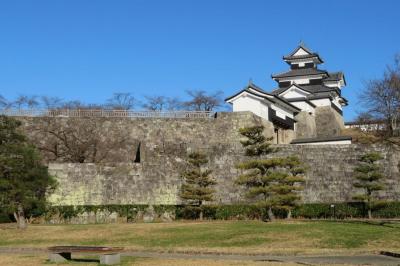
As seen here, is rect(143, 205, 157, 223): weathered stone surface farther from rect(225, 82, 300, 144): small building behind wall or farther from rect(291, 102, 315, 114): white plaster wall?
rect(291, 102, 315, 114): white plaster wall

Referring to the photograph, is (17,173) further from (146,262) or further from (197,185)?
(146,262)

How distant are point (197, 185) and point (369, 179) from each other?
300 inches

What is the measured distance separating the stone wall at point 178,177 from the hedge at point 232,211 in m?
0.41

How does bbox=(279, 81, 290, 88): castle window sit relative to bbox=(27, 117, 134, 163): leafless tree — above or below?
above

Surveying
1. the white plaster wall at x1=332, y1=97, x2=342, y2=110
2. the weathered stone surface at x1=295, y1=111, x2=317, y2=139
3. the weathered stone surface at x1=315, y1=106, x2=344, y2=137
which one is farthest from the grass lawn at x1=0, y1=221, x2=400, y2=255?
the white plaster wall at x1=332, y1=97, x2=342, y2=110

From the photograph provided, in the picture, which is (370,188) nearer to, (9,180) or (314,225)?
(314,225)

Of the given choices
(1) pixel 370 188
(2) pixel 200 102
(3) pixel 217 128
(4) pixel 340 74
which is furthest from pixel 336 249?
(2) pixel 200 102

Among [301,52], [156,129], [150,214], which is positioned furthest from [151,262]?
[301,52]

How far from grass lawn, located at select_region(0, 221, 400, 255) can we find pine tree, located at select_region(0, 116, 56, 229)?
107cm

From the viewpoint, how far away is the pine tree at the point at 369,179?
24.2m

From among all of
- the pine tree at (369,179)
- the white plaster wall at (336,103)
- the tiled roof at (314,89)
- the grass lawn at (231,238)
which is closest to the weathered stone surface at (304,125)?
the tiled roof at (314,89)

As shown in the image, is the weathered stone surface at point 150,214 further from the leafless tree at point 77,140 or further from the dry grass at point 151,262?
the dry grass at point 151,262

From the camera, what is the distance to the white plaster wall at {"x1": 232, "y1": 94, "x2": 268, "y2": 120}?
37531 millimetres

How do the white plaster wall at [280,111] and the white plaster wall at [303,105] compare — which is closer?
the white plaster wall at [280,111]
